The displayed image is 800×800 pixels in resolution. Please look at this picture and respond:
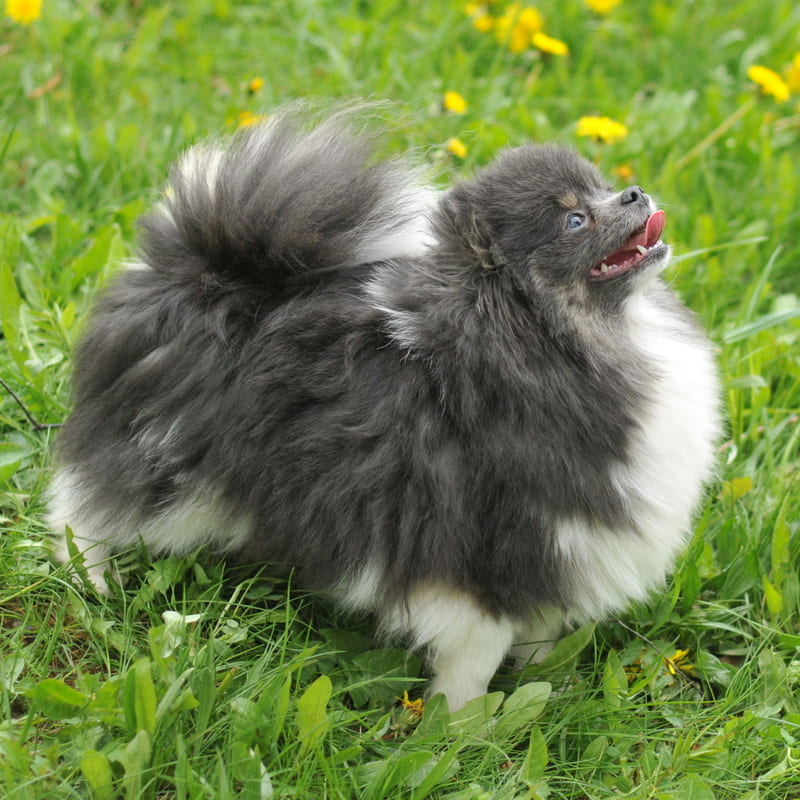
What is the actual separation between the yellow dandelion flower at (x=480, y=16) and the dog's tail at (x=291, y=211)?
287cm

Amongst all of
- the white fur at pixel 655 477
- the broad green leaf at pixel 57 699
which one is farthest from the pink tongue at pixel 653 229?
the broad green leaf at pixel 57 699

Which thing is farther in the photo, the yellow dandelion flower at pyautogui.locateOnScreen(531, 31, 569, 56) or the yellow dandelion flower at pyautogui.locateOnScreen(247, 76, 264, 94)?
the yellow dandelion flower at pyautogui.locateOnScreen(531, 31, 569, 56)

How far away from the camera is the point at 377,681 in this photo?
261 centimetres

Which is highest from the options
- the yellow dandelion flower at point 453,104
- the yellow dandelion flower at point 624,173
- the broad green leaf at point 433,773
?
the yellow dandelion flower at point 453,104

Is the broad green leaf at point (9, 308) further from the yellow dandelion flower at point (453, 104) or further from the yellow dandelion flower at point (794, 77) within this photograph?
the yellow dandelion flower at point (794, 77)

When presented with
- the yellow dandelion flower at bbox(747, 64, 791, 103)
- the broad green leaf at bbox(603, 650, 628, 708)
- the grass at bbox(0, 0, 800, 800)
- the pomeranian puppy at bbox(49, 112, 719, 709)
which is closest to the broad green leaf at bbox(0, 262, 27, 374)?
the grass at bbox(0, 0, 800, 800)

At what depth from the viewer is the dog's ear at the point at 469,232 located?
7.42 feet

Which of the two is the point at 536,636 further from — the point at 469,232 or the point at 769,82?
the point at 769,82

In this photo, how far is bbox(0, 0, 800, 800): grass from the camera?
2.32 m

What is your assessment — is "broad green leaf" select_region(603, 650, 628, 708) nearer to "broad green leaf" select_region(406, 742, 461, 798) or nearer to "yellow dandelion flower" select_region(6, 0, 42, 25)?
"broad green leaf" select_region(406, 742, 461, 798)

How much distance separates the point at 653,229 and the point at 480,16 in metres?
3.25

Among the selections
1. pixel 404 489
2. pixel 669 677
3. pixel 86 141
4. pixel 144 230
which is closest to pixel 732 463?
pixel 669 677

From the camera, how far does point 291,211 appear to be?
238 cm

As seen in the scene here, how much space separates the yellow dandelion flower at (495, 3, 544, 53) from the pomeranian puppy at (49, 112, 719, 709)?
9.12 ft
